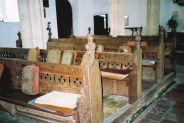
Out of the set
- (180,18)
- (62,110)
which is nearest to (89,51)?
(62,110)

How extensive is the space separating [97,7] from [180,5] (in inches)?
191

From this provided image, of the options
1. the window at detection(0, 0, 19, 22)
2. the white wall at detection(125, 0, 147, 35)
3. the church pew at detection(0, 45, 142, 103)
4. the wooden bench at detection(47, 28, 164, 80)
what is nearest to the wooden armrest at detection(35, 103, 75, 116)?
the church pew at detection(0, 45, 142, 103)

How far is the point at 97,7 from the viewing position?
44.7 ft

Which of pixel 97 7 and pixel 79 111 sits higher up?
pixel 97 7

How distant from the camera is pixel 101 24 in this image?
44.7 feet

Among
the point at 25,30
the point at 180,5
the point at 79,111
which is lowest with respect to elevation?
the point at 79,111

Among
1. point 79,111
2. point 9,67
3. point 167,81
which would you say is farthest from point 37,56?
point 167,81

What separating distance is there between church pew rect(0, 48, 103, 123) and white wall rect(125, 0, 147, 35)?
1018 cm

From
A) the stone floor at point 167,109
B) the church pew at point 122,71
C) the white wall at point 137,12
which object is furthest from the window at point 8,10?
the stone floor at point 167,109

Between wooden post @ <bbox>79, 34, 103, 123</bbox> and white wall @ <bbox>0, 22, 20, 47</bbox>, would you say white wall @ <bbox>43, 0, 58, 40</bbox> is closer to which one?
white wall @ <bbox>0, 22, 20, 47</bbox>

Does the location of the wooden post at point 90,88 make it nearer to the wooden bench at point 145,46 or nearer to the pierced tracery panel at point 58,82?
the pierced tracery panel at point 58,82

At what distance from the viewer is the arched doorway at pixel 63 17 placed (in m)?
11.0

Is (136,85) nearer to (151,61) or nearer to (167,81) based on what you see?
(151,61)

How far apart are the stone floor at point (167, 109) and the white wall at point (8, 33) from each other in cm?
725
